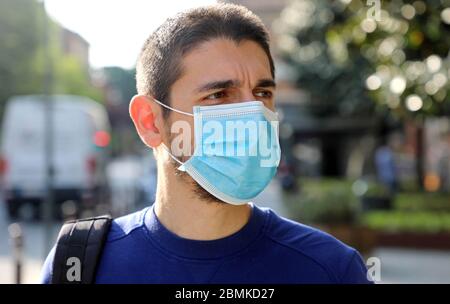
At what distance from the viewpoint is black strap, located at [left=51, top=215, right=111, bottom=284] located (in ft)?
7.31

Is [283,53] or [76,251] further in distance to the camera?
[283,53]

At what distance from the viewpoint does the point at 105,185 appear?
59.5 feet

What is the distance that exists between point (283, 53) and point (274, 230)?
78.0 feet

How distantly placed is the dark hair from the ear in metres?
0.03

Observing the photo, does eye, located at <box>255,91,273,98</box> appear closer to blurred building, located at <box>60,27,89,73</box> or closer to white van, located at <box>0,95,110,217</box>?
blurred building, located at <box>60,27,89,73</box>

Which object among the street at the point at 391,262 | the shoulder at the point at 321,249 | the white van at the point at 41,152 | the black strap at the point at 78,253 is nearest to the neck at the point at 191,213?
the shoulder at the point at 321,249

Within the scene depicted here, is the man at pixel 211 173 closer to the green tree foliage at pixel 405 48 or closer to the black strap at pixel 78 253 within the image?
the black strap at pixel 78 253

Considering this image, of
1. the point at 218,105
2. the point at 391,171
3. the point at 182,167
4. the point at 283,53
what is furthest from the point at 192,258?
the point at 283,53

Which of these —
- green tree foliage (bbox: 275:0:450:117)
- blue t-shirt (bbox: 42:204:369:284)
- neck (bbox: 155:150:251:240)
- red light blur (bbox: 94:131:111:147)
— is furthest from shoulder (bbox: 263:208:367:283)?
red light blur (bbox: 94:131:111:147)

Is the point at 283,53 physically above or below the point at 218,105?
above

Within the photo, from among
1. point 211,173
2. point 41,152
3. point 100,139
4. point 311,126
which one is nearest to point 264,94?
point 211,173
